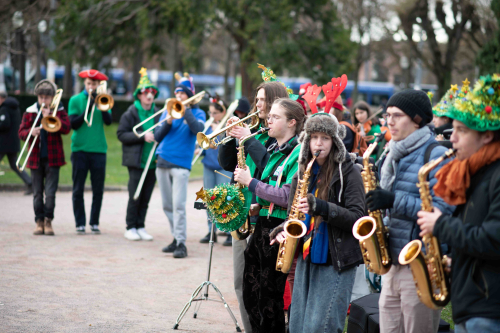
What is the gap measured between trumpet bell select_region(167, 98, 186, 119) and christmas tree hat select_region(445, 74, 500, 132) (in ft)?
15.6

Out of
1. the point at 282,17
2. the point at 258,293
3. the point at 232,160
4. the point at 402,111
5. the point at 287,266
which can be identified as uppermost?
the point at 282,17

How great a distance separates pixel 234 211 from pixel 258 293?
673mm

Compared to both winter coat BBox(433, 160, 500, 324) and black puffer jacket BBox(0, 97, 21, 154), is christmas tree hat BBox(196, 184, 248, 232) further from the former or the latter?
black puffer jacket BBox(0, 97, 21, 154)

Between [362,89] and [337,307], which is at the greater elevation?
[362,89]

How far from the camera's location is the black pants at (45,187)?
8062mm

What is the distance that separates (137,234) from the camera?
26.9ft

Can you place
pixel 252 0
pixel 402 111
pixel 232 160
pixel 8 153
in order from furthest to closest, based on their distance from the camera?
1. pixel 252 0
2. pixel 8 153
3. pixel 232 160
4. pixel 402 111

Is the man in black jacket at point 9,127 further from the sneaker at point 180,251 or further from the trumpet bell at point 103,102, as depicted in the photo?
the sneaker at point 180,251

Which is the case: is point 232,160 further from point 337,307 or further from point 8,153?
point 8,153

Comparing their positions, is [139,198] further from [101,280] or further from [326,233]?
[326,233]

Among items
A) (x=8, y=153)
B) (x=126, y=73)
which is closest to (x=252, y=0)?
(x=8, y=153)

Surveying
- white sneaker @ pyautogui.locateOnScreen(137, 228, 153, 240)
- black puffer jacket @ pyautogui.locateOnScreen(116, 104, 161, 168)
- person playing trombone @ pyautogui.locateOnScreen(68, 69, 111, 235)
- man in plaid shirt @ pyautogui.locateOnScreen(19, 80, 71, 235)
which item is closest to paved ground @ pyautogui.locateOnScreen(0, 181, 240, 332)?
white sneaker @ pyautogui.locateOnScreen(137, 228, 153, 240)

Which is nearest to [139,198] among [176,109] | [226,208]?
[176,109]

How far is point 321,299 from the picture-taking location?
355 centimetres
